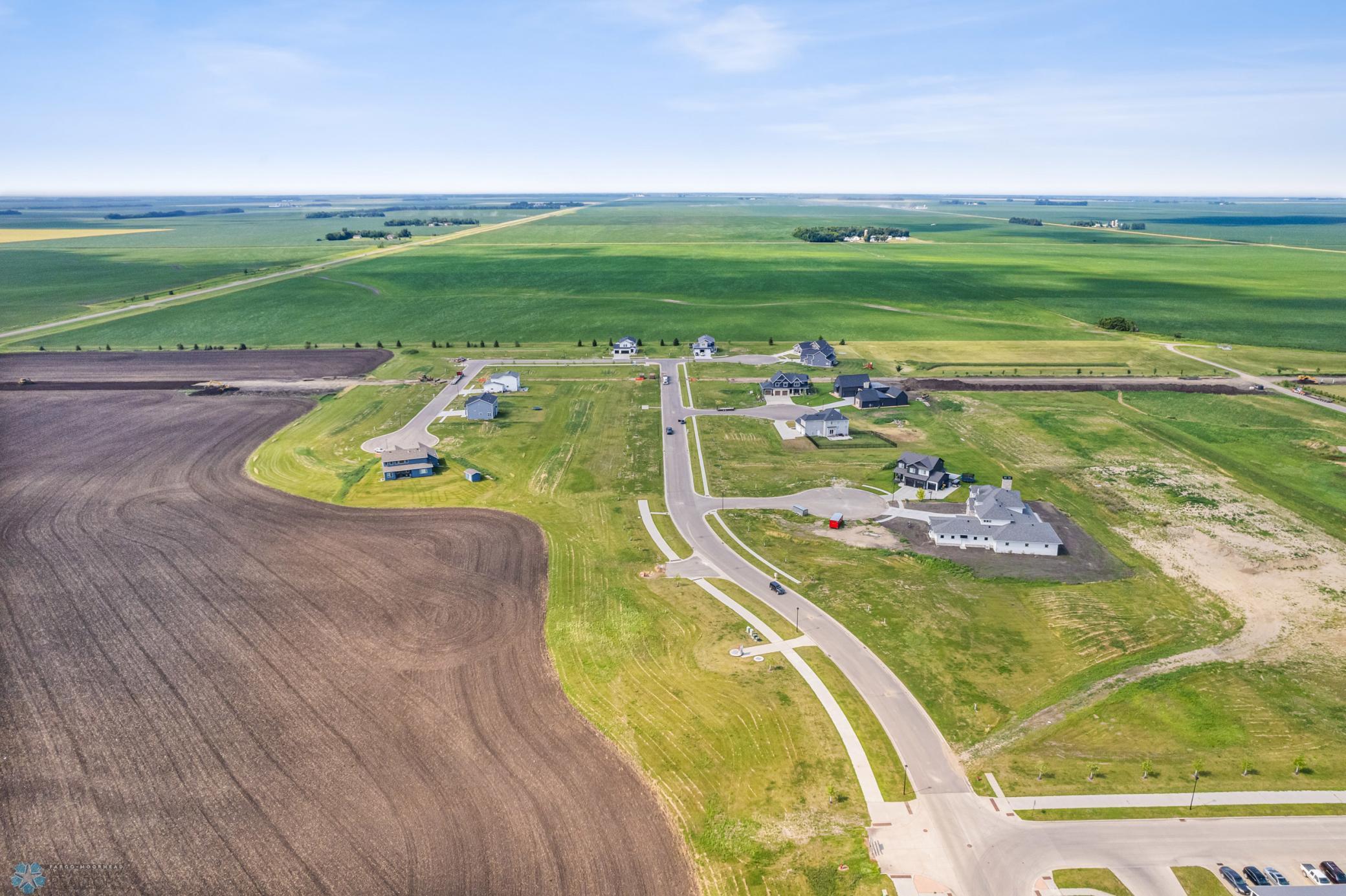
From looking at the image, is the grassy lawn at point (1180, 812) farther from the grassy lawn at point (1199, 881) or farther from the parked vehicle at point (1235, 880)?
the parked vehicle at point (1235, 880)

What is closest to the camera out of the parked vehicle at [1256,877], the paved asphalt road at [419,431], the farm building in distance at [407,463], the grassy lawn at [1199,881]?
the parked vehicle at [1256,877]

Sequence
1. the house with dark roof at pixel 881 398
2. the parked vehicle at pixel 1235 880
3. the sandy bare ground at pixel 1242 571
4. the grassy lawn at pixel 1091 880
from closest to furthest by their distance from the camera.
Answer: the parked vehicle at pixel 1235 880, the grassy lawn at pixel 1091 880, the sandy bare ground at pixel 1242 571, the house with dark roof at pixel 881 398

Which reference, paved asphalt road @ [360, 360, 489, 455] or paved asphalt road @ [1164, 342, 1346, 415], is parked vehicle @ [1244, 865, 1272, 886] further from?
paved asphalt road @ [1164, 342, 1346, 415]

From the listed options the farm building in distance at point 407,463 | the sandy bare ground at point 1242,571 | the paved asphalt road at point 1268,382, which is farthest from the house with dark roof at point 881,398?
the farm building in distance at point 407,463

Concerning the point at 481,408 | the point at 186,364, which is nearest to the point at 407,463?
the point at 481,408

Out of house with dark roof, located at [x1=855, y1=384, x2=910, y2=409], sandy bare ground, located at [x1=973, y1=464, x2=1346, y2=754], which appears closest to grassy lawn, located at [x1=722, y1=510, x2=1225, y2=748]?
sandy bare ground, located at [x1=973, y1=464, x2=1346, y2=754]

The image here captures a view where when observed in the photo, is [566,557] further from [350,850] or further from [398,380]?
A: [398,380]
